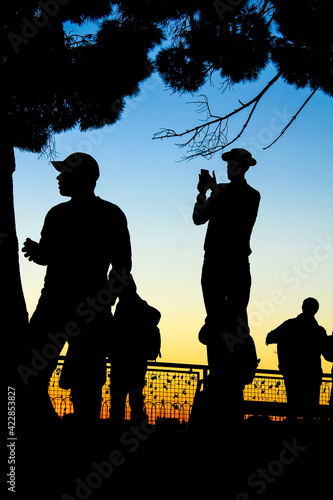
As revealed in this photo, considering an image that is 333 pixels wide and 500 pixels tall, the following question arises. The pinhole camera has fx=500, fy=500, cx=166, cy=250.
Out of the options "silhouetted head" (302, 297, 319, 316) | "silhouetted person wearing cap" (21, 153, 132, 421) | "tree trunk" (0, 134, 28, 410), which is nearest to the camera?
"silhouetted person wearing cap" (21, 153, 132, 421)

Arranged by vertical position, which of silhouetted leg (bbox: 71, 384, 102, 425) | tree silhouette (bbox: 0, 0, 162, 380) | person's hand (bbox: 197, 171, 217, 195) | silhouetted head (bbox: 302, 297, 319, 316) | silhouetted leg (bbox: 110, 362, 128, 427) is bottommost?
silhouetted leg (bbox: 71, 384, 102, 425)

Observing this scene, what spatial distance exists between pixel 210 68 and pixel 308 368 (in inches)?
158

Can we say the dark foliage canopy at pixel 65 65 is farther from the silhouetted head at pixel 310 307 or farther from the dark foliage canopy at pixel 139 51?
the silhouetted head at pixel 310 307

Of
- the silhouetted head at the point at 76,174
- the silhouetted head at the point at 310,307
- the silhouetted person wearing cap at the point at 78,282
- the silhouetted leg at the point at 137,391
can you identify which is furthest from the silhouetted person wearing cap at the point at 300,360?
the silhouetted head at the point at 76,174

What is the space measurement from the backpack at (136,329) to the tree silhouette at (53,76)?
869 mm

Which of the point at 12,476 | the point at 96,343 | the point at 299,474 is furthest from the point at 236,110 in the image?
the point at 12,476

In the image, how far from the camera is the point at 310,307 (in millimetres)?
5148

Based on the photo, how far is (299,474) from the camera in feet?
10.8

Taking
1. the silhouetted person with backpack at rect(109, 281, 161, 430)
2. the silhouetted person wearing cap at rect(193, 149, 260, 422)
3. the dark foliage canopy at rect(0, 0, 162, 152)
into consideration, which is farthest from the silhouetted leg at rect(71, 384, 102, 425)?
the dark foliage canopy at rect(0, 0, 162, 152)

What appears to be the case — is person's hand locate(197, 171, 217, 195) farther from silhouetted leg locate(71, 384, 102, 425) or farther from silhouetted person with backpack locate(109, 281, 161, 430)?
silhouetted leg locate(71, 384, 102, 425)

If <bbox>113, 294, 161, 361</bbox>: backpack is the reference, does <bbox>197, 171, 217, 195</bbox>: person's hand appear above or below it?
above

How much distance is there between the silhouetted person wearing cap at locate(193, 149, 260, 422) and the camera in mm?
4562

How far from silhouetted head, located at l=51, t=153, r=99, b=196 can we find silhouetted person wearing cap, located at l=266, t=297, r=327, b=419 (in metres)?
2.44

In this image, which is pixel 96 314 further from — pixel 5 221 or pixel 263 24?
pixel 263 24
